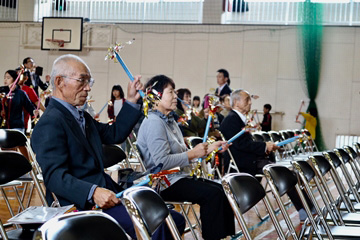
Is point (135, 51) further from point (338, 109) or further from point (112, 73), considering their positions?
point (338, 109)

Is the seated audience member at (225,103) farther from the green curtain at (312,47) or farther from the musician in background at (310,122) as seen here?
the green curtain at (312,47)

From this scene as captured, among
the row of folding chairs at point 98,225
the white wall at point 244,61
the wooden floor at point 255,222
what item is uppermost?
the white wall at point 244,61

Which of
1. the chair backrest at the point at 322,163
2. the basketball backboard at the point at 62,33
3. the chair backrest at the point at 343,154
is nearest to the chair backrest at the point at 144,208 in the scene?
the chair backrest at the point at 322,163

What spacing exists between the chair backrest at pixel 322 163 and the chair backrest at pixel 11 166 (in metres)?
2.15

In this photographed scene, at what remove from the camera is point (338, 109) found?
1295cm

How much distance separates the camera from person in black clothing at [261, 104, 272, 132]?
41.5 ft

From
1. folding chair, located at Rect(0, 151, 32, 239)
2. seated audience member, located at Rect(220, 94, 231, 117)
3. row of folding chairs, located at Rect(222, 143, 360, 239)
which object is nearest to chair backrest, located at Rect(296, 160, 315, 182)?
row of folding chairs, located at Rect(222, 143, 360, 239)

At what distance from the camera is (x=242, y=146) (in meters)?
5.67

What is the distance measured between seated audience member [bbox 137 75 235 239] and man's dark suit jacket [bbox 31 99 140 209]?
82cm

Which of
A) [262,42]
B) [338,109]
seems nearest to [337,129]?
[338,109]

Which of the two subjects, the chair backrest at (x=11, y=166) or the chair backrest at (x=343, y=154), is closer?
the chair backrest at (x=11, y=166)

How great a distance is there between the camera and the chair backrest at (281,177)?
318 centimetres

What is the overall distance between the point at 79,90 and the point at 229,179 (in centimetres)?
90

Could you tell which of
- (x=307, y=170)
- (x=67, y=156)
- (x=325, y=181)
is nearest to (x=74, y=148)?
(x=67, y=156)
